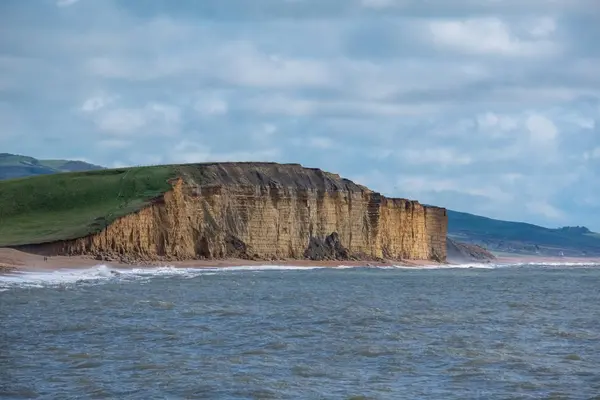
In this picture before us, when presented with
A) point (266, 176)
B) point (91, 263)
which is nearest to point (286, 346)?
point (91, 263)

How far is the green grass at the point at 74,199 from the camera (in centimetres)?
8369

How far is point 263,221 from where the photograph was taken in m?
101

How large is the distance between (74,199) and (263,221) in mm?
17256

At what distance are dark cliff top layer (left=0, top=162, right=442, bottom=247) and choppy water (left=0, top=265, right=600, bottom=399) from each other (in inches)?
1496

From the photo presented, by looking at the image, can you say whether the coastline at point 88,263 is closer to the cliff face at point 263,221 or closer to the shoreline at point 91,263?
the shoreline at point 91,263

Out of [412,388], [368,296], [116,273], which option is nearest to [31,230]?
[116,273]

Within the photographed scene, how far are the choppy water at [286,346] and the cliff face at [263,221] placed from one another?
38.4 meters

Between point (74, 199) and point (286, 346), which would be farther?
point (74, 199)

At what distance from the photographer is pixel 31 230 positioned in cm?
8344

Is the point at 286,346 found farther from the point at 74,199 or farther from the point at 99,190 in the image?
the point at 99,190

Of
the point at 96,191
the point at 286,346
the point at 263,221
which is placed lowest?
the point at 286,346

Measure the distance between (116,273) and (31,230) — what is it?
21.4 meters

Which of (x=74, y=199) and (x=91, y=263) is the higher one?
(x=74, y=199)

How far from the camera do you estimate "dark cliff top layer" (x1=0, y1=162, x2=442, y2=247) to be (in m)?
82.6
